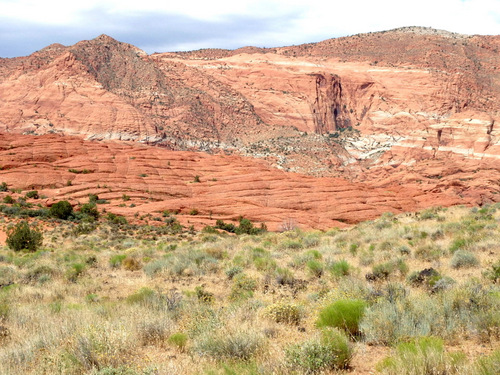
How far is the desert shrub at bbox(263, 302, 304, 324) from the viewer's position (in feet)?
20.6

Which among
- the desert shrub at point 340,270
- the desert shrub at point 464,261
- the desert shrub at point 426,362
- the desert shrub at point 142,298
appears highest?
the desert shrub at point 426,362

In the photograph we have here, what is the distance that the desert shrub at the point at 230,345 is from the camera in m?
4.84

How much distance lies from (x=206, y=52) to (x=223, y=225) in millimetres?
111380

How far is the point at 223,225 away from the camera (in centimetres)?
3606

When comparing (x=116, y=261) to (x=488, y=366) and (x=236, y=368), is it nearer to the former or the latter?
(x=236, y=368)

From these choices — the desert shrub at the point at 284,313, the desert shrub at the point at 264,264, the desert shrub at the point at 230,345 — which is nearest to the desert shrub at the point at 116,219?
the desert shrub at the point at 264,264

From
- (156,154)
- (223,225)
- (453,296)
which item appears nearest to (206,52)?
(156,154)

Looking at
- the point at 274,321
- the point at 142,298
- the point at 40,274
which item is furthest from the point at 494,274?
the point at 40,274

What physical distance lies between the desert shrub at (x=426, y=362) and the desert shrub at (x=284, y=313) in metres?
2.16

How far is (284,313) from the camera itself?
20.8ft

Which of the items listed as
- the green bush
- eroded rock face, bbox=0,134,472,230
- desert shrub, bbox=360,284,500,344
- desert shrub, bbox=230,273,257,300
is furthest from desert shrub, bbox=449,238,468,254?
the green bush

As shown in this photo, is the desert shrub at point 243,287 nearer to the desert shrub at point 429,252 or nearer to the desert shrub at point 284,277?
the desert shrub at point 284,277

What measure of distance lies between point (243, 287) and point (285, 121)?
89.1m

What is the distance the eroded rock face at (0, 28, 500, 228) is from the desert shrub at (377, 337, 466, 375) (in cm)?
3351
